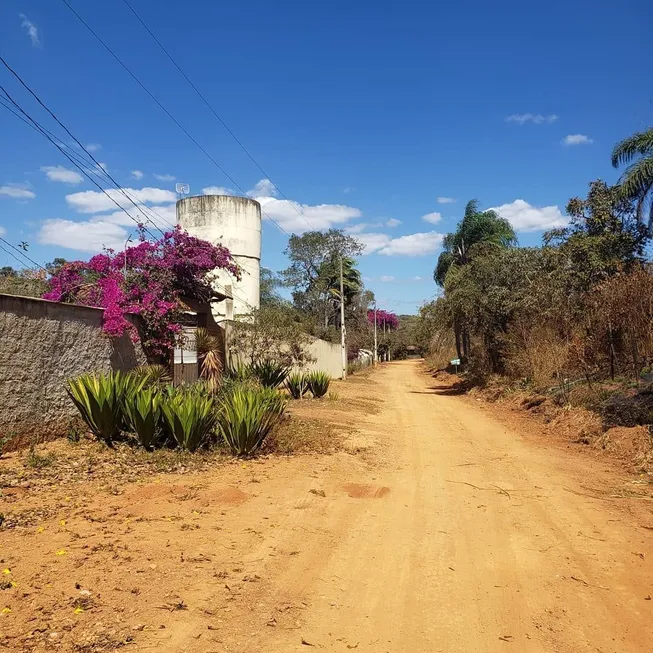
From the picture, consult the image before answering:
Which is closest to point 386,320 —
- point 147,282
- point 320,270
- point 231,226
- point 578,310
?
point 320,270

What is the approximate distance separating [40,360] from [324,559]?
566cm

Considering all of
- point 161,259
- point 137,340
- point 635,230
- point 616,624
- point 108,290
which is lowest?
point 616,624

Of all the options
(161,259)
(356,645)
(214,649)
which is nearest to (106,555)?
(214,649)

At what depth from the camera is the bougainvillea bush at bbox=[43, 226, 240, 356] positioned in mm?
12078

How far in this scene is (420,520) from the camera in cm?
615

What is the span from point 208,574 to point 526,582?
253cm

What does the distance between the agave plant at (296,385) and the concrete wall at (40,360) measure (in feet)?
30.4

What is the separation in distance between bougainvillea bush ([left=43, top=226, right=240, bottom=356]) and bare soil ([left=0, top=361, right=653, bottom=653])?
4895 millimetres

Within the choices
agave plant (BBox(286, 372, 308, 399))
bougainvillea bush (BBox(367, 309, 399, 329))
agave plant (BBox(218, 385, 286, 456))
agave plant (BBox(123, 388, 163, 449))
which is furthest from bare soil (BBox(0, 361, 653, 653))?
bougainvillea bush (BBox(367, 309, 399, 329))

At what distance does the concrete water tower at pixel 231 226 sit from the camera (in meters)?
22.3

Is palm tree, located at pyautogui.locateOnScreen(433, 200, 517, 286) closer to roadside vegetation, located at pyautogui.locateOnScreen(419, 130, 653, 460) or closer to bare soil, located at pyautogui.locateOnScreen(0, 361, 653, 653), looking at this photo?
roadside vegetation, located at pyautogui.locateOnScreen(419, 130, 653, 460)

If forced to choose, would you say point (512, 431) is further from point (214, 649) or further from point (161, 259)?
point (214, 649)

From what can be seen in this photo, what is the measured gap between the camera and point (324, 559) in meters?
4.96

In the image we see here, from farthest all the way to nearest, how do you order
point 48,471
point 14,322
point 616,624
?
point 14,322 < point 48,471 < point 616,624
